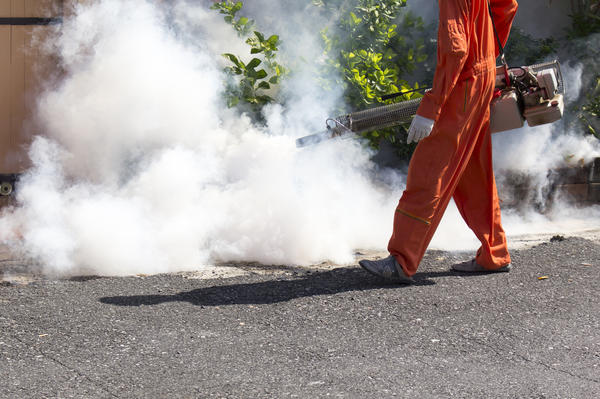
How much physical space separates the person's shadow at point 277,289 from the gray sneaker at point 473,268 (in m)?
0.07

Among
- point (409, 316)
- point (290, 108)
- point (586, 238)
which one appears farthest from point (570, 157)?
point (409, 316)

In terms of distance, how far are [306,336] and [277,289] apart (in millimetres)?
776

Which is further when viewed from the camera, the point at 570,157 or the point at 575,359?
the point at 570,157

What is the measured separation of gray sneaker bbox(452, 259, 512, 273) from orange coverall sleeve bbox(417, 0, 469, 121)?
41.6 inches

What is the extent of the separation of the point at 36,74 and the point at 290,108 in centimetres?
200

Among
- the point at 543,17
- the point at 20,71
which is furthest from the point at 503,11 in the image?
the point at 20,71

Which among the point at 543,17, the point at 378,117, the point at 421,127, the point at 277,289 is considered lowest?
the point at 277,289

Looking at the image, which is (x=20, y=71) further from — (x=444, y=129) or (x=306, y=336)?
Answer: (x=306, y=336)

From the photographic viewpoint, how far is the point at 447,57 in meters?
4.02

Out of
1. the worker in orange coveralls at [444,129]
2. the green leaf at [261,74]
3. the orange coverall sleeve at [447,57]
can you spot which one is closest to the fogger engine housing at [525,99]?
the worker in orange coveralls at [444,129]

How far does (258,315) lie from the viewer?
3.82 m

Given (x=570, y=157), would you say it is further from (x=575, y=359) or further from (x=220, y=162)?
(x=575, y=359)

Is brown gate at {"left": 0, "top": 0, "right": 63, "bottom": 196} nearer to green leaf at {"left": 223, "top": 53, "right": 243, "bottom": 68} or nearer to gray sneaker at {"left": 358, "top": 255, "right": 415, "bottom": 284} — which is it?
green leaf at {"left": 223, "top": 53, "right": 243, "bottom": 68}

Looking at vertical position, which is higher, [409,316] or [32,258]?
[32,258]
